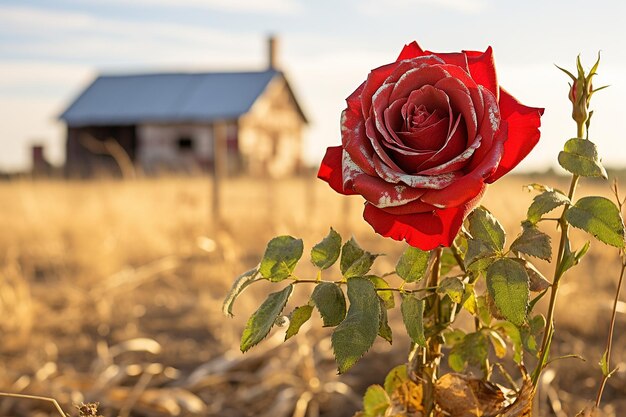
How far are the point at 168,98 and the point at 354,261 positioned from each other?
67.6 ft

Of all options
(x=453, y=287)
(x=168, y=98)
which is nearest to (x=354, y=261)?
(x=453, y=287)

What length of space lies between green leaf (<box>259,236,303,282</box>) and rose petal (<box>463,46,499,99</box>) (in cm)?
32

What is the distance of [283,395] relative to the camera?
241 cm

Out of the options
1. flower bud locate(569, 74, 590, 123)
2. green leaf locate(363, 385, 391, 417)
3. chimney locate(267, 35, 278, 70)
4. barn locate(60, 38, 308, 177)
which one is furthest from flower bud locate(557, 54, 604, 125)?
chimney locate(267, 35, 278, 70)

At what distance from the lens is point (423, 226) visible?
0.95m

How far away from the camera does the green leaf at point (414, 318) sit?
1.00m

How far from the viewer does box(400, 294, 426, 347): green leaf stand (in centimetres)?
100

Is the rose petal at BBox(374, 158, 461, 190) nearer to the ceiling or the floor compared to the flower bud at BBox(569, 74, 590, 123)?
nearer to the floor

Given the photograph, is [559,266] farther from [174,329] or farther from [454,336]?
[174,329]

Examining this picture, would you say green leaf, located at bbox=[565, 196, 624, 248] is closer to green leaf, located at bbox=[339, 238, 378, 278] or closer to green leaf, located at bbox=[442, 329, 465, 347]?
green leaf, located at bbox=[339, 238, 378, 278]

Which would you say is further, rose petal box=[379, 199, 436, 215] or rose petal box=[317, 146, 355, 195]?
rose petal box=[317, 146, 355, 195]

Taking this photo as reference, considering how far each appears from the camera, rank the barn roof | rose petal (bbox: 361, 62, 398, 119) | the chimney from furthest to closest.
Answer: the chimney → the barn roof → rose petal (bbox: 361, 62, 398, 119)

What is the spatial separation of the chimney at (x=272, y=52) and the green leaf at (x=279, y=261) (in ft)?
70.5

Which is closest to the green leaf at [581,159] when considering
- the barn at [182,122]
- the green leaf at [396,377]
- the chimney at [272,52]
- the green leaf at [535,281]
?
the green leaf at [535,281]
